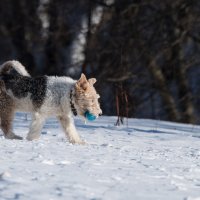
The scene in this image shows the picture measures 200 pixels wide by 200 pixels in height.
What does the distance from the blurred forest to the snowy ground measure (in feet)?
31.1

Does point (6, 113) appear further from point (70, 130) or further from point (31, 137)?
point (70, 130)

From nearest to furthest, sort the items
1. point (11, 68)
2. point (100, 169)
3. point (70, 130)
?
point (100, 169) < point (70, 130) < point (11, 68)

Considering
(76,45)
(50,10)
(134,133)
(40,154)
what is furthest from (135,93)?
(40,154)

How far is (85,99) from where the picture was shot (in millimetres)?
7418

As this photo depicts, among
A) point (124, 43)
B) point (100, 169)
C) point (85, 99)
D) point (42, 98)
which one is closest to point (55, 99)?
point (42, 98)

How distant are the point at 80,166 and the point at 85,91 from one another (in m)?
1.75

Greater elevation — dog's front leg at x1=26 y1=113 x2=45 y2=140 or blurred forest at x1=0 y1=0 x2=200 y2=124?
blurred forest at x1=0 y1=0 x2=200 y2=124

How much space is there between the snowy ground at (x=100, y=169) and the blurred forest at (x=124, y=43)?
9.47 metres

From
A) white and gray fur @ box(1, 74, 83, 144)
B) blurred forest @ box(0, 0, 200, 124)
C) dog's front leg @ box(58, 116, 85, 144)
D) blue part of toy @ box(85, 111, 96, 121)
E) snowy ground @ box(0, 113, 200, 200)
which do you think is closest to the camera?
snowy ground @ box(0, 113, 200, 200)

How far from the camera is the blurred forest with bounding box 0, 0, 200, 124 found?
1784 centimetres

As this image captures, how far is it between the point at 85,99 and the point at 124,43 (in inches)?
426

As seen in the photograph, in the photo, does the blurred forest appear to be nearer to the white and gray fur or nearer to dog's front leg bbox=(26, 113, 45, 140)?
the white and gray fur

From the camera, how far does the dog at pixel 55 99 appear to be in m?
7.45

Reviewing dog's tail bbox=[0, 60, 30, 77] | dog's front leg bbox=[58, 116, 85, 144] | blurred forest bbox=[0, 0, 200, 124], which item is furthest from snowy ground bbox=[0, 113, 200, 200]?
blurred forest bbox=[0, 0, 200, 124]
